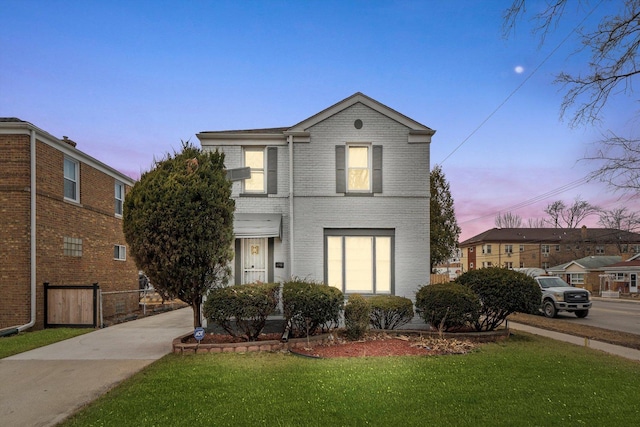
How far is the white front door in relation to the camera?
12.4 m

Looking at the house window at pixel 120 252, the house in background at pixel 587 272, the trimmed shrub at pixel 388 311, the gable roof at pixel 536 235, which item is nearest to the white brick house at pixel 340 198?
the trimmed shrub at pixel 388 311

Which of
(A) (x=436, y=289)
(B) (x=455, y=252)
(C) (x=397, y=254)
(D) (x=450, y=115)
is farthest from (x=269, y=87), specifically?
(B) (x=455, y=252)

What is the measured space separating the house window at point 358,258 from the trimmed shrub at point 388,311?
188 cm

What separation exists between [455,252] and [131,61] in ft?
63.8

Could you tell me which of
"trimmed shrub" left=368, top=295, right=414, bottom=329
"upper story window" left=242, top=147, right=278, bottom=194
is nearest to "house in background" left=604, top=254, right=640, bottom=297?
"trimmed shrub" left=368, top=295, right=414, bottom=329

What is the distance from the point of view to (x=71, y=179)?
48.6 ft

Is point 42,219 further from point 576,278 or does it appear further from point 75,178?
point 576,278

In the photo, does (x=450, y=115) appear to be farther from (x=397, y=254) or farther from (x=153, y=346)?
(x=153, y=346)

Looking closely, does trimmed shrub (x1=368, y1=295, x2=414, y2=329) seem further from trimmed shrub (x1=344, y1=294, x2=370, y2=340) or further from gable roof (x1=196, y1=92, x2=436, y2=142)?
gable roof (x1=196, y1=92, x2=436, y2=142)

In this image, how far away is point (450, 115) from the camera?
17.0 metres

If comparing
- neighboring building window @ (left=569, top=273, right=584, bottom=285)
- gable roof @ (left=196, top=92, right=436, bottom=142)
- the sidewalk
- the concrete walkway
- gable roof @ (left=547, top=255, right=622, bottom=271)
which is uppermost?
gable roof @ (left=196, top=92, right=436, bottom=142)

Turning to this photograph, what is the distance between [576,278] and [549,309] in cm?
3578

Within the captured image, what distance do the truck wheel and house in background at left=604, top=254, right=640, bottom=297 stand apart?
94.5 ft

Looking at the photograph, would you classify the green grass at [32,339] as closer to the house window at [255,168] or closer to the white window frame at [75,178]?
the white window frame at [75,178]
